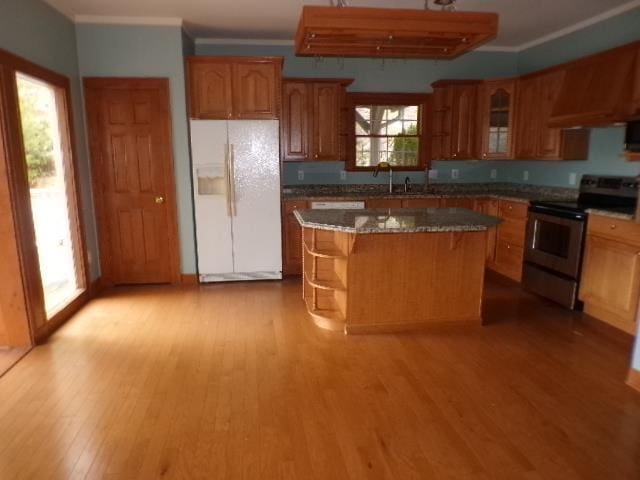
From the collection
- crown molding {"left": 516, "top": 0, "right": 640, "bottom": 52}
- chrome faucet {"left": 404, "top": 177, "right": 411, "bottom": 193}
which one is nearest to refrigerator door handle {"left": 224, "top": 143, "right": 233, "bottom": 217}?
chrome faucet {"left": 404, "top": 177, "right": 411, "bottom": 193}

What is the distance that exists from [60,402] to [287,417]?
131cm

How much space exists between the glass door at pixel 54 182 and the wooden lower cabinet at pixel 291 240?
202 centimetres

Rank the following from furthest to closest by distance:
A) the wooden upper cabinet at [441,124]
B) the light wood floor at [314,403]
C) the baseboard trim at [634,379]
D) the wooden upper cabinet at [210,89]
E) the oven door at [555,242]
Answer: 1. the wooden upper cabinet at [441,124]
2. the wooden upper cabinet at [210,89]
3. the oven door at [555,242]
4. the baseboard trim at [634,379]
5. the light wood floor at [314,403]

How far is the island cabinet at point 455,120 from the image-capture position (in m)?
5.22

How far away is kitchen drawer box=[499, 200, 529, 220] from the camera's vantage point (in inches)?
174

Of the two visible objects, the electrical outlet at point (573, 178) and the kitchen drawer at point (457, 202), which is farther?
the kitchen drawer at point (457, 202)

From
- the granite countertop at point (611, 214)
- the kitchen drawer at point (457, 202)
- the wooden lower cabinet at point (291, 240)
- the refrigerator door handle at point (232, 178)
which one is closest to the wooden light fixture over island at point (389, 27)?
the granite countertop at point (611, 214)

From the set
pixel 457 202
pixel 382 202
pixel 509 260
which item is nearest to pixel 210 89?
pixel 382 202

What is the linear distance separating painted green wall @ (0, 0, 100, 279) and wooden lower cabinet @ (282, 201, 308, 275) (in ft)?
6.39

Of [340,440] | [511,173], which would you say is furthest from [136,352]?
[511,173]

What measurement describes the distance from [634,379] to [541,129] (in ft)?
9.39

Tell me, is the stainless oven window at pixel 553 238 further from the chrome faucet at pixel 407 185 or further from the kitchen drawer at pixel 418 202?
the chrome faucet at pixel 407 185

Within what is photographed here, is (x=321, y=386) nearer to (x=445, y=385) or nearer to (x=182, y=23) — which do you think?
(x=445, y=385)

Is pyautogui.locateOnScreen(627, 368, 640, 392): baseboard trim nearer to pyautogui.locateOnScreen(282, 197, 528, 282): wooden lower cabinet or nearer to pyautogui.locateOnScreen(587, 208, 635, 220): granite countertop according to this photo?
pyautogui.locateOnScreen(587, 208, 635, 220): granite countertop
